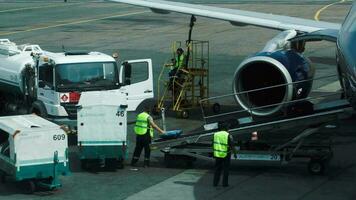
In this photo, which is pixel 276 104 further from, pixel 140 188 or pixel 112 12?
pixel 112 12

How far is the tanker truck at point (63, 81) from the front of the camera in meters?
22.0

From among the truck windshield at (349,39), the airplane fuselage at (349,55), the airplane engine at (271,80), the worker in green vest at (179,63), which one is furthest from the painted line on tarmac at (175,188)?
the worker in green vest at (179,63)

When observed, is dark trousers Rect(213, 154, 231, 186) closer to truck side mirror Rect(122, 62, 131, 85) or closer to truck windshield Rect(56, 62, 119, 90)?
truck windshield Rect(56, 62, 119, 90)

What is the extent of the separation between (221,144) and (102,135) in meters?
3.37

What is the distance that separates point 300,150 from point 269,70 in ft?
9.89

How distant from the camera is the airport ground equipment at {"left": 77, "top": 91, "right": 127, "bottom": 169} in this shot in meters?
19.2

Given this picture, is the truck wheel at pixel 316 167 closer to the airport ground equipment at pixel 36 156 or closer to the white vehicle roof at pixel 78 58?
the airport ground equipment at pixel 36 156

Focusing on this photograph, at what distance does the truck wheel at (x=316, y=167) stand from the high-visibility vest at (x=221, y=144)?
2499mm

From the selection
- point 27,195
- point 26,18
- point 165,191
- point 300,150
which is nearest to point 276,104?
point 300,150

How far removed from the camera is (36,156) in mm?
17203

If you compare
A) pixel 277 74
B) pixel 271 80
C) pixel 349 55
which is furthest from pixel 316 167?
pixel 349 55

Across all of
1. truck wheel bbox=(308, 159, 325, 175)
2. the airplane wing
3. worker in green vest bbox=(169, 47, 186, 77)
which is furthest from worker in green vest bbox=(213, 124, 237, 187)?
worker in green vest bbox=(169, 47, 186, 77)

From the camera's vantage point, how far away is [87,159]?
19.3 meters

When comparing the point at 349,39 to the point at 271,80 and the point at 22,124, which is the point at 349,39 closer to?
the point at 271,80
